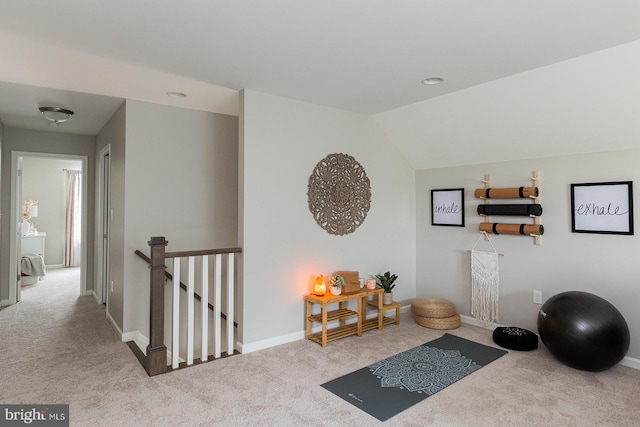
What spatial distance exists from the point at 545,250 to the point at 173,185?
3.72 m

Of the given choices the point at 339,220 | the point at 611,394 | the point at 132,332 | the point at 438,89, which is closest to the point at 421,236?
the point at 339,220

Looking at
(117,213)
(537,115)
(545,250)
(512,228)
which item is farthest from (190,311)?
(537,115)

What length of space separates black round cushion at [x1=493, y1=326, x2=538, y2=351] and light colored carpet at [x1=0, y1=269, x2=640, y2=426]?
0.07 meters

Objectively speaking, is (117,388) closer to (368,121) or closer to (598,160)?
(368,121)

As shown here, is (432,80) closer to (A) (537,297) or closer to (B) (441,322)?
(A) (537,297)

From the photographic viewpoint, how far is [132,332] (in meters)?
3.57

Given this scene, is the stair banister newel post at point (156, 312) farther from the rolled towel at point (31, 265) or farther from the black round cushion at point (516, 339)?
the rolled towel at point (31, 265)

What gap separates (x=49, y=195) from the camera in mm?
7969

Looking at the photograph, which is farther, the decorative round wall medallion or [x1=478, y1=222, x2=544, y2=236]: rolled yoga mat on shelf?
the decorative round wall medallion

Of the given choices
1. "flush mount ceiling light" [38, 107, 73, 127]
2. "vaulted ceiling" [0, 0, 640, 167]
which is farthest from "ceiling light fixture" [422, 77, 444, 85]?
"flush mount ceiling light" [38, 107, 73, 127]

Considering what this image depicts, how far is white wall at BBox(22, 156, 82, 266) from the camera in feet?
25.5

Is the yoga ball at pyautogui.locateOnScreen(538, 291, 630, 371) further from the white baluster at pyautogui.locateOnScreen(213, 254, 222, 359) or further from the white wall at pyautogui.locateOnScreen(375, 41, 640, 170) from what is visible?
the white baluster at pyautogui.locateOnScreen(213, 254, 222, 359)

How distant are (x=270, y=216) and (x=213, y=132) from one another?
133cm

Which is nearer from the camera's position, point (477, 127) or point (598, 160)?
point (598, 160)
